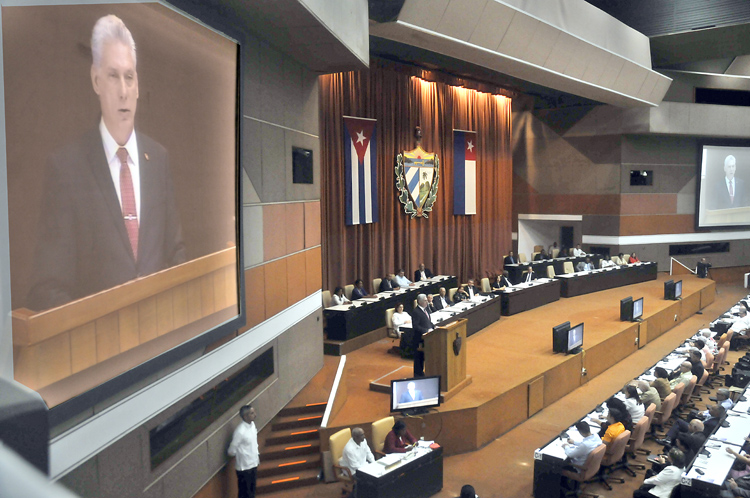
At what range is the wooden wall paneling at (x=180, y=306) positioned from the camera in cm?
519

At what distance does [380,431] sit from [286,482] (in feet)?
4.18

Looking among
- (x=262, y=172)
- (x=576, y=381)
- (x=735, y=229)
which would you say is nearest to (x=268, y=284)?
(x=262, y=172)

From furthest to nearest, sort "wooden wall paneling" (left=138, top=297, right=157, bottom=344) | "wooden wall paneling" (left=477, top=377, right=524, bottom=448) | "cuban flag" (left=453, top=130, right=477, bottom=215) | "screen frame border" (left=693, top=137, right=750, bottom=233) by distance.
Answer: "screen frame border" (left=693, top=137, right=750, bottom=233), "cuban flag" (left=453, top=130, right=477, bottom=215), "wooden wall paneling" (left=477, top=377, right=524, bottom=448), "wooden wall paneling" (left=138, top=297, right=157, bottom=344)

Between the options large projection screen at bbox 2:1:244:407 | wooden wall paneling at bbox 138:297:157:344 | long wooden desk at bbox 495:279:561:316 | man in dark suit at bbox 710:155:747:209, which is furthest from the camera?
man in dark suit at bbox 710:155:747:209

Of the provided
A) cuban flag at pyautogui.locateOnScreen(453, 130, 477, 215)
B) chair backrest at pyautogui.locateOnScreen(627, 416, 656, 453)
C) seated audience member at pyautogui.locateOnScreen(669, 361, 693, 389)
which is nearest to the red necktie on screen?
chair backrest at pyautogui.locateOnScreen(627, 416, 656, 453)

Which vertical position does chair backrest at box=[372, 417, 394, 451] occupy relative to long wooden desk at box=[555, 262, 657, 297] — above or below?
below

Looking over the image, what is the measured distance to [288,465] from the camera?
7695 mm

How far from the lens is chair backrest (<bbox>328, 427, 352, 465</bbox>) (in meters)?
7.29

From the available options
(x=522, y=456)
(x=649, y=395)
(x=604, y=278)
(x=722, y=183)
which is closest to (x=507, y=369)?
(x=522, y=456)

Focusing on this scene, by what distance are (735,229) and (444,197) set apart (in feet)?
41.0

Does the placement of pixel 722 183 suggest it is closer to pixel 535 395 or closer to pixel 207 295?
pixel 535 395

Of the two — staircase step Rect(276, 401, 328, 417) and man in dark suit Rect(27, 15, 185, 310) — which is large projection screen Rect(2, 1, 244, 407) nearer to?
man in dark suit Rect(27, 15, 185, 310)

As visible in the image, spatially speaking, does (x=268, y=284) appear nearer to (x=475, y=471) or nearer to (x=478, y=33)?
(x=475, y=471)

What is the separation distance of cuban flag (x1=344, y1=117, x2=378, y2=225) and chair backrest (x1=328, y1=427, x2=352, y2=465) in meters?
7.85
